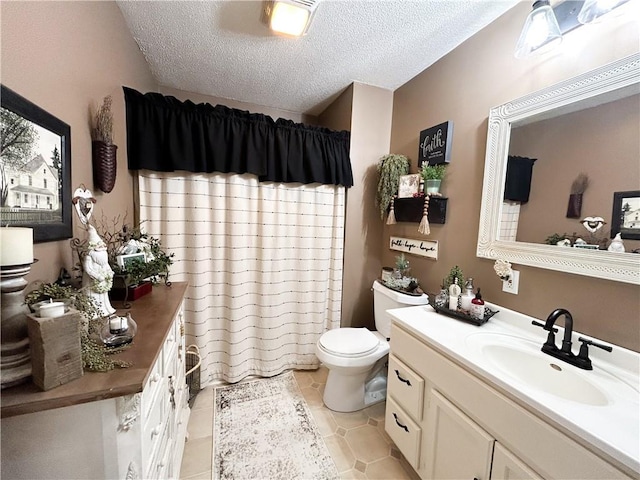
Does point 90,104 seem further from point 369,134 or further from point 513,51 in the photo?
point 513,51

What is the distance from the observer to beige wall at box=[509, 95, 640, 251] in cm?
91

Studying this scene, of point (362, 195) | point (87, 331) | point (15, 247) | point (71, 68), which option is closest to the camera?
point (15, 247)

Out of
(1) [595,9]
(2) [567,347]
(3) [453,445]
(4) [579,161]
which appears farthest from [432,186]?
(3) [453,445]

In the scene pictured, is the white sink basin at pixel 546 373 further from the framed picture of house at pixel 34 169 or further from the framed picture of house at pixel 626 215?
the framed picture of house at pixel 34 169

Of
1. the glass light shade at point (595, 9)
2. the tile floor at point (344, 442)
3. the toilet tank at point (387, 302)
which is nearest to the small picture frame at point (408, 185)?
the toilet tank at point (387, 302)

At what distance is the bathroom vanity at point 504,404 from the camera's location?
0.65m

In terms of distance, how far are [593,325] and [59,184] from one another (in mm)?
2018

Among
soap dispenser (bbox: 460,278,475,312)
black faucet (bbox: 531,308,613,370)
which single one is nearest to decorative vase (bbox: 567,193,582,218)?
black faucet (bbox: 531,308,613,370)

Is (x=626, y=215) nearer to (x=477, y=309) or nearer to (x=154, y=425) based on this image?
(x=477, y=309)

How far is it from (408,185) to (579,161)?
2.91 feet

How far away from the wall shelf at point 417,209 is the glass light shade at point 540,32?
78 centimetres

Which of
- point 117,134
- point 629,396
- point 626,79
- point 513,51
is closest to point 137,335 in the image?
point 117,134

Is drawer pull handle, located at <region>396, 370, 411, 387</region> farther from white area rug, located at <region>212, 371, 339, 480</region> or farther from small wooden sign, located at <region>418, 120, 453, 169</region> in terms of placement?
small wooden sign, located at <region>418, 120, 453, 169</region>

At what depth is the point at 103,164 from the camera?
1072 millimetres
